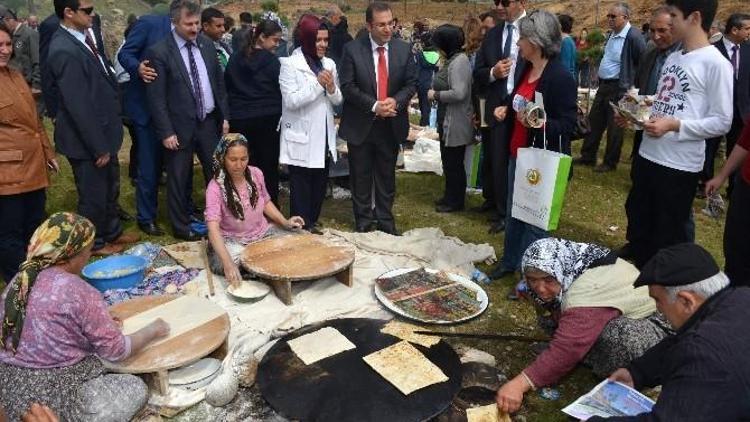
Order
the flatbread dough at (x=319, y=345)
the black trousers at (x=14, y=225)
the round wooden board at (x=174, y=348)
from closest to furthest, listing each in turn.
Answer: the round wooden board at (x=174, y=348)
the flatbread dough at (x=319, y=345)
the black trousers at (x=14, y=225)

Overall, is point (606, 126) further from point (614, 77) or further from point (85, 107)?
point (85, 107)

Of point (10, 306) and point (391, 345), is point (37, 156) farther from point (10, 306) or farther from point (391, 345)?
point (391, 345)

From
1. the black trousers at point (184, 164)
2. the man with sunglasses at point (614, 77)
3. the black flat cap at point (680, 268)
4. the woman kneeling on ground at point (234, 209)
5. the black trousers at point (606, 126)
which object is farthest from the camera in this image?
the black trousers at point (606, 126)

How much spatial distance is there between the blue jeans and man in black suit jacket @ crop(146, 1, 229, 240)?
2753 mm

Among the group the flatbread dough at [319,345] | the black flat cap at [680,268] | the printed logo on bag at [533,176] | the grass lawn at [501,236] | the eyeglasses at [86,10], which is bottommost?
the grass lawn at [501,236]

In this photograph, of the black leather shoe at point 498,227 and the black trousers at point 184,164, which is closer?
the black trousers at point 184,164

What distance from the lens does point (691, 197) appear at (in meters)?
3.81

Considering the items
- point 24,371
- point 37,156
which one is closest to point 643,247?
point 24,371

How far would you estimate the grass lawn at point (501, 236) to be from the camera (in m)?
3.64

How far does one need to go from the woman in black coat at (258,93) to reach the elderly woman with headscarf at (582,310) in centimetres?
331

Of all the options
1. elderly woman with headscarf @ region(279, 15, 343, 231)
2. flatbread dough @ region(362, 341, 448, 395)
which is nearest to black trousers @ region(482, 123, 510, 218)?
elderly woman with headscarf @ region(279, 15, 343, 231)

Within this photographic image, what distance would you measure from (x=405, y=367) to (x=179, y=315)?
1.43m

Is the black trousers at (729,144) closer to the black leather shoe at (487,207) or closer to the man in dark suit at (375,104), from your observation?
the black leather shoe at (487,207)

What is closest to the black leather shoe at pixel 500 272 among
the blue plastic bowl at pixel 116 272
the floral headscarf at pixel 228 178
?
the floral headscarf at pixel 228 178
